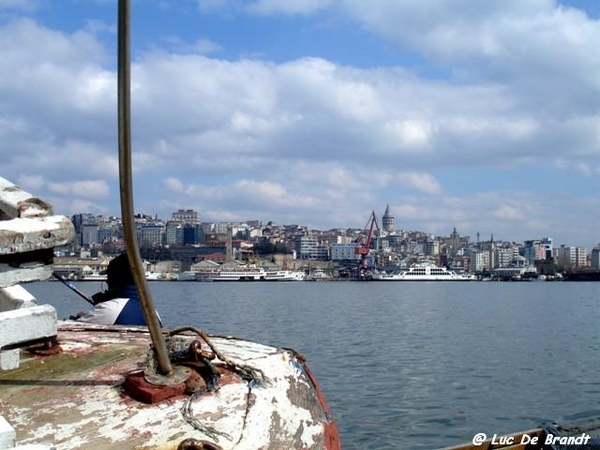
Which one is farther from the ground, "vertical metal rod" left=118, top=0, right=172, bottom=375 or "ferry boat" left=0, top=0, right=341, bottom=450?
"vertical metal rod" left=118, top=0, right=172, bottom=375

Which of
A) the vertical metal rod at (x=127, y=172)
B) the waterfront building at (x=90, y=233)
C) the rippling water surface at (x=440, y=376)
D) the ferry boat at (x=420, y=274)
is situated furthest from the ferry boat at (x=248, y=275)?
the vertical metal rod at (x=127, y=172)

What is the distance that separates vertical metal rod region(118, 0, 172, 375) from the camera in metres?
2.43

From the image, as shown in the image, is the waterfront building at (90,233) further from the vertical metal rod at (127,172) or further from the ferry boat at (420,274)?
the vertical metal rod at (127,172)

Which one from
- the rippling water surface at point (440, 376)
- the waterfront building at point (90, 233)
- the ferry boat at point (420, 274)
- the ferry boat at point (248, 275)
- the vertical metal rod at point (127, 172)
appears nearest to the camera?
the vertical metal rod at point (127, 172)

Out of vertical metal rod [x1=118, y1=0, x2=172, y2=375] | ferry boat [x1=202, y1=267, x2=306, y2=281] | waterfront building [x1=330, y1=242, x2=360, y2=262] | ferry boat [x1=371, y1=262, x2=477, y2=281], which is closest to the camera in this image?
vertical metal rod [x1=118, y1=0, x2=172, y2=375]

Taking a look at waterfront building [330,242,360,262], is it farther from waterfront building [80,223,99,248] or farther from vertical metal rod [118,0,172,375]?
vertical metal rod [118,0,172,375]

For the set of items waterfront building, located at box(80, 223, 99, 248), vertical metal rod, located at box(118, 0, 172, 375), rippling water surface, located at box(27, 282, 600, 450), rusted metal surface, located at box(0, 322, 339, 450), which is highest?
waterfront building, located at box(80, 223, 99, 248)

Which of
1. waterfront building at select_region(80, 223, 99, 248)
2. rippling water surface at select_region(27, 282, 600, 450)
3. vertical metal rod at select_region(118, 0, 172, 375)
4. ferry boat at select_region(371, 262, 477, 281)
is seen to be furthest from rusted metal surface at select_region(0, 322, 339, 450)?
waterfront building at select_region(80, 223, 99, 248)

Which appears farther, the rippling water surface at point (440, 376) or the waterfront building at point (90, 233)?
the waterfront building at point (90, 233)

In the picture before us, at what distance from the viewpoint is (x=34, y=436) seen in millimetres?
2508

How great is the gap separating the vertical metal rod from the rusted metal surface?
0.28 meters

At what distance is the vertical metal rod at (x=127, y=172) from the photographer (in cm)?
243

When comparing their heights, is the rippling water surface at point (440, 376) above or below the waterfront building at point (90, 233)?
below

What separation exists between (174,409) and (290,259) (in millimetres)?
180154
